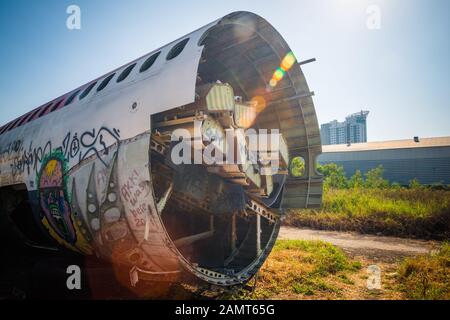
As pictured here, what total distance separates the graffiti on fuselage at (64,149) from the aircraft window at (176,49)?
5.75 ft

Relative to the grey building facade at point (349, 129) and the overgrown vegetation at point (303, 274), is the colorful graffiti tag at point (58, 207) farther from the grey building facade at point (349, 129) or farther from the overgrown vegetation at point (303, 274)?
the grey building facade at point (349, 129)

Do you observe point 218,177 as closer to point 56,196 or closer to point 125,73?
point 125,73

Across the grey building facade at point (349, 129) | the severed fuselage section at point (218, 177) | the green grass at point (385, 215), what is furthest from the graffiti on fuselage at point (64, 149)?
the grey building facade at point (349, 129)

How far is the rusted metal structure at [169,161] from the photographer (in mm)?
4820

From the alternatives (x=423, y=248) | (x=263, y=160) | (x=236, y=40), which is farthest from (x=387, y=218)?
(x=236, y=40)

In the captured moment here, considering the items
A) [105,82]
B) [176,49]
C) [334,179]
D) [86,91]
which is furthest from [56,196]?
[334,179]

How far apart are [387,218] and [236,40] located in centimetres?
1571

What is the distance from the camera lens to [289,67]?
307 inches

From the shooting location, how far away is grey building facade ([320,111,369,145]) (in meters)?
146

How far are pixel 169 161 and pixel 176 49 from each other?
7.27 feet

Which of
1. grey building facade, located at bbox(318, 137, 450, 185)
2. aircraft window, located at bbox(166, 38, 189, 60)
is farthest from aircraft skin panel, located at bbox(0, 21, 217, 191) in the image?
grey building facade, located at bbox(318, 137, 450, 185)

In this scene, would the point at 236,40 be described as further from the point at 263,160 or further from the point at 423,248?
the point at 423,248

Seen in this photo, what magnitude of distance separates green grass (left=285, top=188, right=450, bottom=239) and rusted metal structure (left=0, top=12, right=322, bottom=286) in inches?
453

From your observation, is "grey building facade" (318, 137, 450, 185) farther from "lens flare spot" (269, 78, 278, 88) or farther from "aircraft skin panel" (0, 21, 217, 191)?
"aircraft skin panel" (0, 21, 217, 191)
